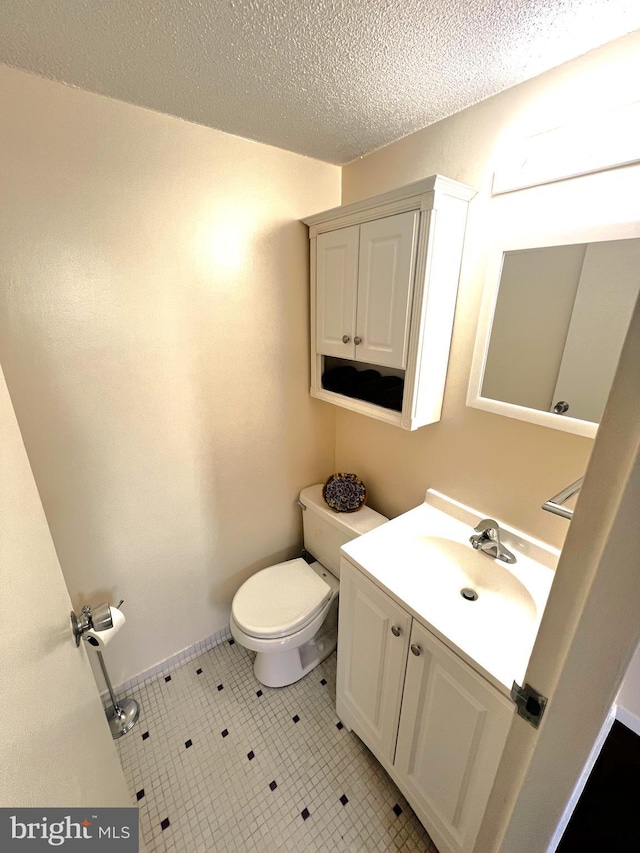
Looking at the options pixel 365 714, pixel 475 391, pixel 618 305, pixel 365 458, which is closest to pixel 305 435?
pixel 365 458

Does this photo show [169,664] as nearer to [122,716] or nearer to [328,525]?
→ [122,716]

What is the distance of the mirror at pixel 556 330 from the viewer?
875mm

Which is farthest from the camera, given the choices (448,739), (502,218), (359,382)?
(359,382)

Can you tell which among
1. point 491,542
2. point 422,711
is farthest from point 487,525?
point 422,711

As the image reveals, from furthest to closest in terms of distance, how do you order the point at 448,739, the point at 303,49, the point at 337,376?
1. the point at 337,376
2. the point at 448,739
3. the point at 303,49

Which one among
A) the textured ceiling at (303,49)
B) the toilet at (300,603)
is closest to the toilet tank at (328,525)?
the toilet at (300,603)

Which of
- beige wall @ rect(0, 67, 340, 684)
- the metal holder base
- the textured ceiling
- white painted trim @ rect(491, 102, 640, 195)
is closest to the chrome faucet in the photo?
beige wall @ rect(0, 67, 340, 684)

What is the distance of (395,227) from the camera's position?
112 cm

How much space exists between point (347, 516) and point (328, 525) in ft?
0.38

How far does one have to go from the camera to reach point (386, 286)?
1.20 meters

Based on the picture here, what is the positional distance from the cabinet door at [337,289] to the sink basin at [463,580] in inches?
29.3

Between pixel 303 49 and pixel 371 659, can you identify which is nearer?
pixel 303 49

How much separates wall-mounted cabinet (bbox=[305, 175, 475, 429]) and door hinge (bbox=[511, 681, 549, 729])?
2.65ft

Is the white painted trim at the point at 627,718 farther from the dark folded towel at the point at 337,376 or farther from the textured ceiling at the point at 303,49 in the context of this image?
the textured ceiling at the point at 303,49
